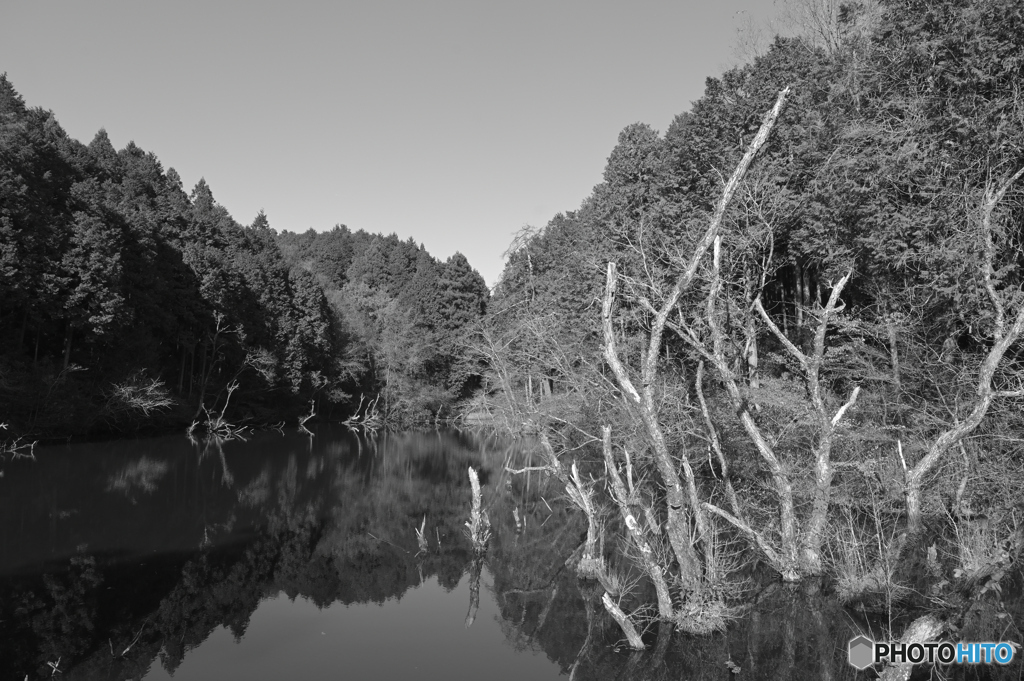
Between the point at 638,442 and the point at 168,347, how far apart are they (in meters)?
33.6

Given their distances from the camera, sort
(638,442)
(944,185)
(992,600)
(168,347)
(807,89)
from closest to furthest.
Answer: (992,600) < (944,185) < (638,442) < (807,89) < (168,347)

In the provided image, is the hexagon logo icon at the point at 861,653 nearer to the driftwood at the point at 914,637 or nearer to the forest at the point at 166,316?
the driftwood at the point at 914,637

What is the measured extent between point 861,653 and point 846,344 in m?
A: 7.91

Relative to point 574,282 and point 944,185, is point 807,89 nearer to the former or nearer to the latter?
point 944,185

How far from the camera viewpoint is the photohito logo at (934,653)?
7.43m

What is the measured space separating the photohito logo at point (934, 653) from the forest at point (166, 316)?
30045 mm

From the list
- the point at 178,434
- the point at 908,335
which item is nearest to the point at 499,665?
the point at 908,335

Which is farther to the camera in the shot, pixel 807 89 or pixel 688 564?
pixel 807 89

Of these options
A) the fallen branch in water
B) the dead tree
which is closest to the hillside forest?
the dead tree

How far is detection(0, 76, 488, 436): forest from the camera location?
29609mm

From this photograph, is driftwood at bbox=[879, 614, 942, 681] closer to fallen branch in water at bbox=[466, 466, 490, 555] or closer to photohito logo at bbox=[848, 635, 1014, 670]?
photohito logo at bbox=[848, 635, 1014, 670]

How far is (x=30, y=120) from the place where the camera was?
124ft

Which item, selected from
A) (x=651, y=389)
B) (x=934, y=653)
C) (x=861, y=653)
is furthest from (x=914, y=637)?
(x=651, y=389)

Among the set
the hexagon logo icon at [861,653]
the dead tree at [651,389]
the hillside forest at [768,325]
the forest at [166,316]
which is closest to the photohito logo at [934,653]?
the hexagon logo icon at [861,653]
